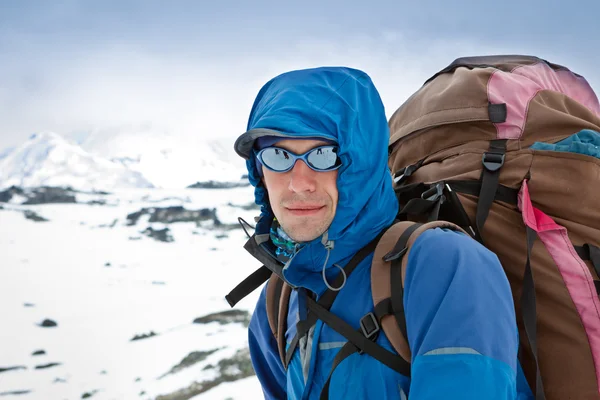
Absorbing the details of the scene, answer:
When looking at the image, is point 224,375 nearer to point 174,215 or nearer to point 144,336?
point 144,336

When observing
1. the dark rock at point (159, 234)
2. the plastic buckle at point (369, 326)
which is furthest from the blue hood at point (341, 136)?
the dark rock at point (159, 234)

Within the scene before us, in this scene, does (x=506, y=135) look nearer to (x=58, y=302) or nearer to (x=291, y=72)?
(x=291, y=72)

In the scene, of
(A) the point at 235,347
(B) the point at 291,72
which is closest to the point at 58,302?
(A) the point at 235,347

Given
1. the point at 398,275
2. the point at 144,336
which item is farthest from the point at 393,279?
the point at 144,336

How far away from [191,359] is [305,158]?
5867 millimetres

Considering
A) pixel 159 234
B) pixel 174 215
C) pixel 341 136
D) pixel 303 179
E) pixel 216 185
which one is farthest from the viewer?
pixel 216 185

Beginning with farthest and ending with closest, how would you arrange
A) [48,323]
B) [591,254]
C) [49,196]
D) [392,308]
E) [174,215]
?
[49,196], [174,215], [48,323], [591,254], [392,308]

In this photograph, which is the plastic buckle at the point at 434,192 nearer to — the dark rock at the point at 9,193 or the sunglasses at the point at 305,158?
the sunglasses at the point at 305,158

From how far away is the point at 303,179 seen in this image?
2154mm

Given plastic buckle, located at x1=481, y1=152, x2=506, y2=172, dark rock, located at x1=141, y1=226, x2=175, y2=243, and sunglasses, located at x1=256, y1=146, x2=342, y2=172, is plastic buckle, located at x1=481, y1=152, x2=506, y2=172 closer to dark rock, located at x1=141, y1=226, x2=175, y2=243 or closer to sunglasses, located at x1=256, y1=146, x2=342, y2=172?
sunglasses, located at x1=256, y1=146, x2=342, y2=172

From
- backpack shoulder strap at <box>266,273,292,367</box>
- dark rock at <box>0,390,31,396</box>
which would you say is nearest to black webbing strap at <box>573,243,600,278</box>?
backpack shoulder strap at <box>266,273,292,367</box>

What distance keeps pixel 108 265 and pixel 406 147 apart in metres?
9.56

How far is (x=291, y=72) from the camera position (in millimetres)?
2295

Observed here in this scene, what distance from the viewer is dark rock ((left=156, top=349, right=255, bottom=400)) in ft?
20.4
